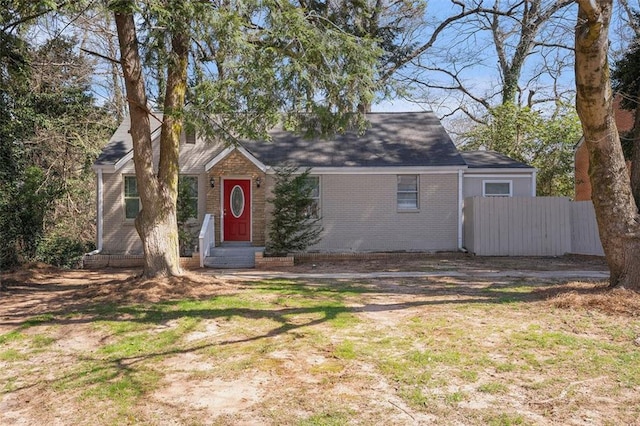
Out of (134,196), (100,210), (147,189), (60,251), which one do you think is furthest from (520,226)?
(60,251)

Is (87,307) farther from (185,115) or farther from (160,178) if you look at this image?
(185,115)

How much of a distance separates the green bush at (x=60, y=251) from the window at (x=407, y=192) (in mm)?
11409

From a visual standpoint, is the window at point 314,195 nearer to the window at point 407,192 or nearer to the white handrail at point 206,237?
the window at point 407,192

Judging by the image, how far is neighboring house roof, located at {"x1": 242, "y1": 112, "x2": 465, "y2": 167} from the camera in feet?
53.5

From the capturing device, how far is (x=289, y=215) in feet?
47.2

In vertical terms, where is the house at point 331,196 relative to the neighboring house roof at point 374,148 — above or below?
below

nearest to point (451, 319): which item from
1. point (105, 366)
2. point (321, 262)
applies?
point (105, 366)

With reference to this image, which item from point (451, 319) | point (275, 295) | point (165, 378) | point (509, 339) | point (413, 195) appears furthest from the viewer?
point (413, 195)

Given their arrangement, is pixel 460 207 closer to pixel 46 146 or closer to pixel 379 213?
pixel 379 213

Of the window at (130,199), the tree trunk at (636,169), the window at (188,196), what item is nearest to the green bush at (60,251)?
the window at (130,199)

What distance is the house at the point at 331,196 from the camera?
51.8 ft

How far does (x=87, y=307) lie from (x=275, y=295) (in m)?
3.21

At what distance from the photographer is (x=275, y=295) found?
891cm

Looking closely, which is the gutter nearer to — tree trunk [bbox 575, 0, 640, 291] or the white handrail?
the white handrail
